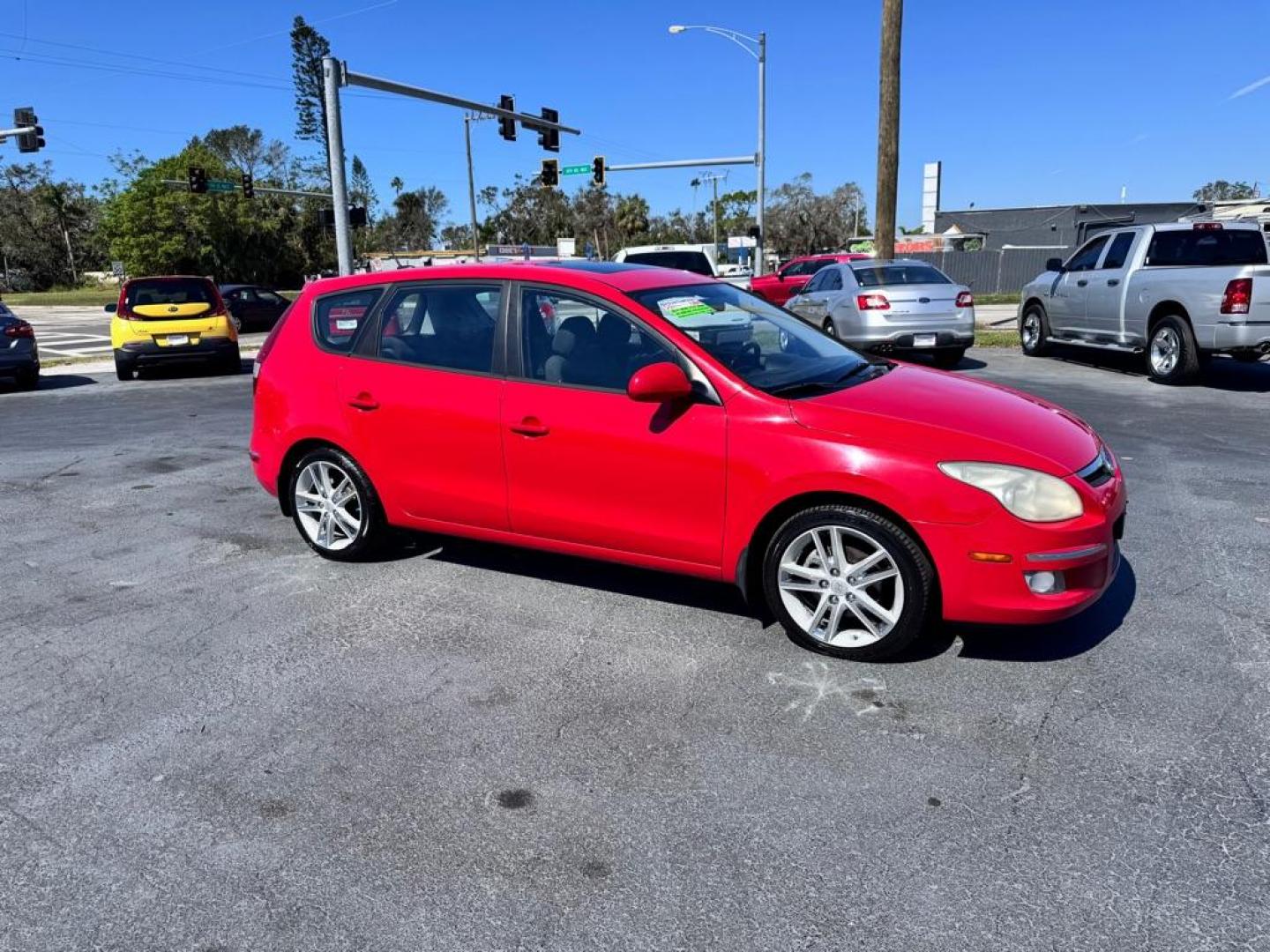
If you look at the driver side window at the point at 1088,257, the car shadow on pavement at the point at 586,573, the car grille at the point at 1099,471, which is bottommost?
the car shadow on pavement at the point at 586,573

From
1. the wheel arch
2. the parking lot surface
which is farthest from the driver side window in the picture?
the wheel arch

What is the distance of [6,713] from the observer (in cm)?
375

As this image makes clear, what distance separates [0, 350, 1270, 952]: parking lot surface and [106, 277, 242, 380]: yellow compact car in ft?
35.5

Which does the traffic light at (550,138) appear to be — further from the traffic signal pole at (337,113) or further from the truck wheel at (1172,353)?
the truck wheel at (1172,353)

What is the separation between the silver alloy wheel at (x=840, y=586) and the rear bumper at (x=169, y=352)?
14022 millimetres

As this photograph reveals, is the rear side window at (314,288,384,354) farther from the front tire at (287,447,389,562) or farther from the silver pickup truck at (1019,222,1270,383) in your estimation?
the silver pickup truck at (1019,222,1270,383)

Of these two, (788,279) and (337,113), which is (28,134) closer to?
(337,113)

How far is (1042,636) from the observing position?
4.21 m

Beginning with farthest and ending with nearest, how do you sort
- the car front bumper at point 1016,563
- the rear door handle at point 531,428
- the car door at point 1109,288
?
the car door at point 1109,288 → the rear door handle at point 531,428 → the car front bumper at point 1016,563

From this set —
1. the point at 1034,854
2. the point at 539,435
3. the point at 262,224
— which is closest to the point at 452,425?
the point at 539,435

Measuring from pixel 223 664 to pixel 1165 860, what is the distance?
11.9 feet

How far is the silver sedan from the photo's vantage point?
40.8ft

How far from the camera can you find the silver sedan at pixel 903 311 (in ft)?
40.8

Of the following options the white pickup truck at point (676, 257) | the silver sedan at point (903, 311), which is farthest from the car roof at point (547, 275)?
the white pickup truck at point (676, 257)
